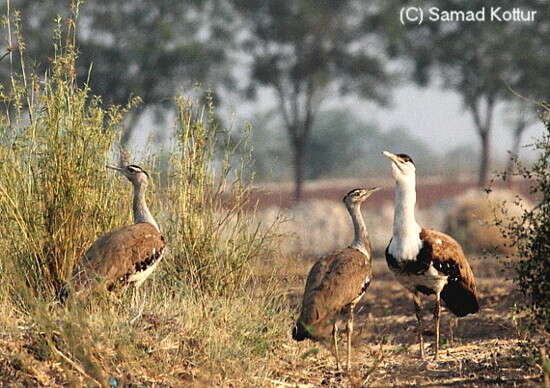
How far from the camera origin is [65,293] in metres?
6.51

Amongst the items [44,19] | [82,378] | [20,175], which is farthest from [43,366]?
[44,19]

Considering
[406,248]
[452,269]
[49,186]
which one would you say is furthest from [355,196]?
[49,186]

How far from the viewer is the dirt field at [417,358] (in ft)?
21.8

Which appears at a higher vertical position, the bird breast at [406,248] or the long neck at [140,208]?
the long neck at [140,208]

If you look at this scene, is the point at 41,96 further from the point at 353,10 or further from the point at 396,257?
the point at 353,10

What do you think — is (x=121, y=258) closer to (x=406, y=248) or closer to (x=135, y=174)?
(x=135, y=174)

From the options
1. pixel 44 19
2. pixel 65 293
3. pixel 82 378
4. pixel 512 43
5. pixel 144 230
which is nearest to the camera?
pixel 82 378

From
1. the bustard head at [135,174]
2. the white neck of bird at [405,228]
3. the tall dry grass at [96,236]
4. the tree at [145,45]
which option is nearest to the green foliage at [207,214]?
the tall dry grass at [96,236]

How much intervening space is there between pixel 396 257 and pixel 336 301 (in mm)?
1036

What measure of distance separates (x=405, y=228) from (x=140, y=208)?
2.13 m

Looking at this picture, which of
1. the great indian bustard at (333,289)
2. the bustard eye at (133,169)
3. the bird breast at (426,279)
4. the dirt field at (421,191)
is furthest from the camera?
the dirt field at (421,191)

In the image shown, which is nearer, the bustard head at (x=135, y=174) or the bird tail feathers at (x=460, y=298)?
the bustard head at (x=135, y=174)

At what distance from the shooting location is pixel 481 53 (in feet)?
113

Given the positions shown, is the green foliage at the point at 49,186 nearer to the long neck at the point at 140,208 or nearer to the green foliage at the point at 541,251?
the long neck at the point at 140,208
